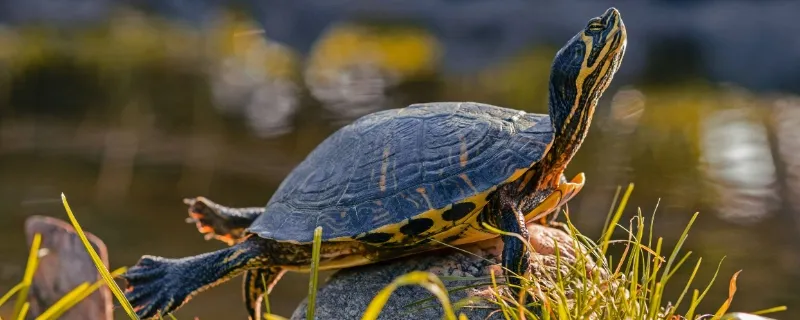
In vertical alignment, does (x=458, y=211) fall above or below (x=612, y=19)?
below

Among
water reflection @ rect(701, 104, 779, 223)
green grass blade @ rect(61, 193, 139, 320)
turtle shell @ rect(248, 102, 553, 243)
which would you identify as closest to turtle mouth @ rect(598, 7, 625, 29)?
turtle shell @ rect(248, 102, 553, 243)

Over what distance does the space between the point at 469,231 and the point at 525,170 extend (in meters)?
0.28

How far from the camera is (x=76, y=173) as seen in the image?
9.34 m

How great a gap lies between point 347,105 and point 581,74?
10.1 meters

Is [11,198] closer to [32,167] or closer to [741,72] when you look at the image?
[32,167]

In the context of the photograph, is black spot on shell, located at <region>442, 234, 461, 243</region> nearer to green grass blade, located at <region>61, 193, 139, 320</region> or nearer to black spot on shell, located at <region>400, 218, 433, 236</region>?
black spot on shell, located at <region>400, 218, 433, 236</region>

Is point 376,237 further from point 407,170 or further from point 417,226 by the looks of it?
point 407,170

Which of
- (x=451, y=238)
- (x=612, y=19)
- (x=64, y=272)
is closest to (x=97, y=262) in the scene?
(x=451, y=238)

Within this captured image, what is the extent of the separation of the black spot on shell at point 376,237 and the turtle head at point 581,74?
614 millimetres

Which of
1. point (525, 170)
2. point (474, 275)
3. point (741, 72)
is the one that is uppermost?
point (525, 170)

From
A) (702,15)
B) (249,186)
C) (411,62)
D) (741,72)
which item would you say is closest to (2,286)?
(249,186)

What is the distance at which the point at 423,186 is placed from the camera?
293 centimetres

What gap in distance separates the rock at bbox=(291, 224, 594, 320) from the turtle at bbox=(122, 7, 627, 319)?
8 cm

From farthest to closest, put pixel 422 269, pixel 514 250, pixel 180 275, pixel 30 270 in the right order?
pixel 180 275, pixel 422 269, pixel 514 250, pixel 30 270
